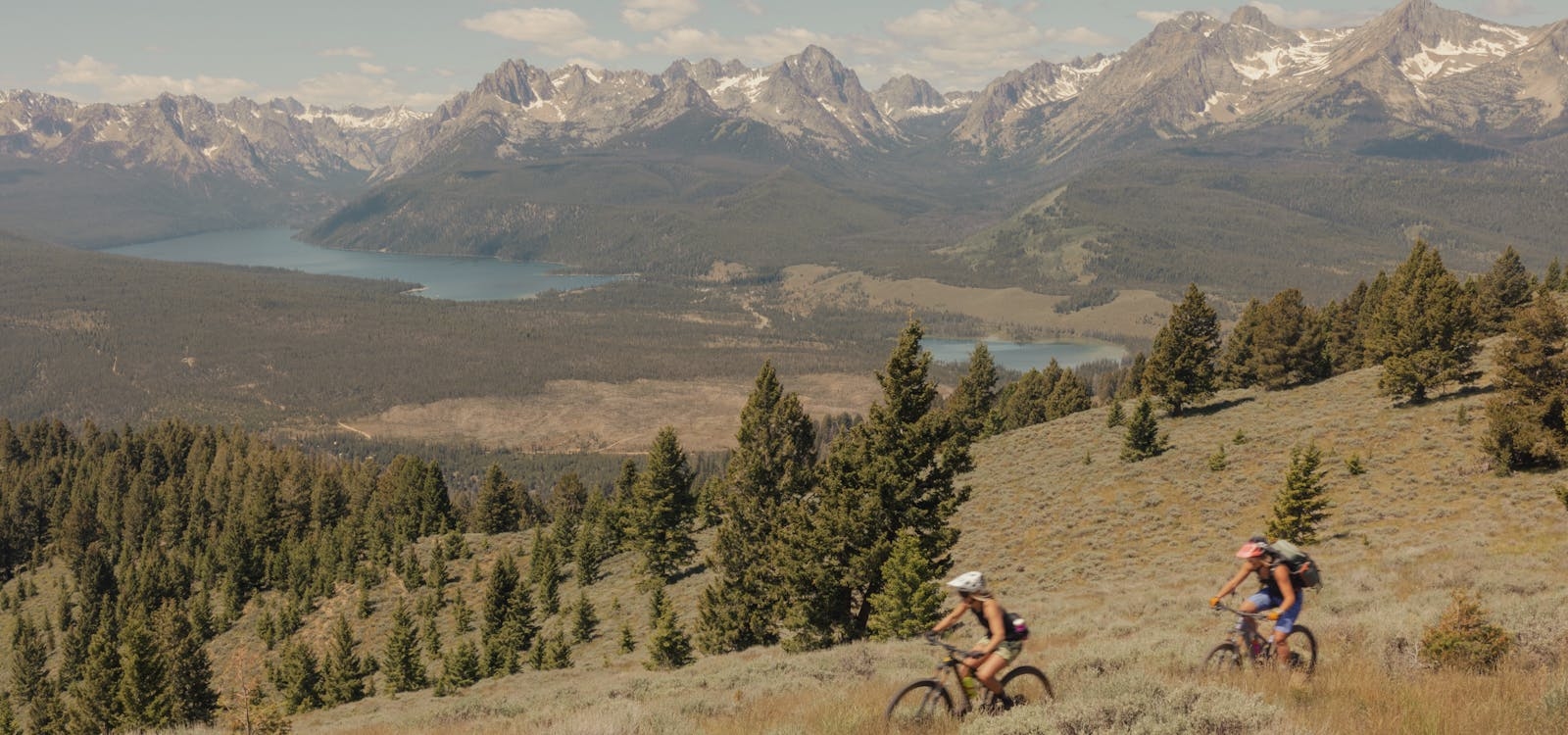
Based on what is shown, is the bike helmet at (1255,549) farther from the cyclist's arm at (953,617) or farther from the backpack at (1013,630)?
the cyclist's arm at (953,617)

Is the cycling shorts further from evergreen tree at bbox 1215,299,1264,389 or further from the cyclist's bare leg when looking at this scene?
evergreen tree at bbox 1215,299,1264,389

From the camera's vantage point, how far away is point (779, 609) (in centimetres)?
3256

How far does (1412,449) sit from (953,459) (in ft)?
103

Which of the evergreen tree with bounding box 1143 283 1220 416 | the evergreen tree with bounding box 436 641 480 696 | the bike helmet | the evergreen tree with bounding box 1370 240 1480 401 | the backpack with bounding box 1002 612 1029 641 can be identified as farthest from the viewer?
the evergreen tree with bounding box 1143 283 1220 416

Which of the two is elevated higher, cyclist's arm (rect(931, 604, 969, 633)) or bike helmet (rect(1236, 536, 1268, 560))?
bike helmet (rect(1236, 536, 1268, 560))

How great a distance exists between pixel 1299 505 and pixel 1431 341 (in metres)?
23.1

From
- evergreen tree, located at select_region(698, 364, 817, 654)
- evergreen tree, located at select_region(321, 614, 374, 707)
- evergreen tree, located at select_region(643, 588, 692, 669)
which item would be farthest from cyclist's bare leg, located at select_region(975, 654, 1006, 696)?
evergreen tree, located at select_region(321, 614, 374, 707)

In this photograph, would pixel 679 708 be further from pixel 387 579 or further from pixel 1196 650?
pixel 387 579

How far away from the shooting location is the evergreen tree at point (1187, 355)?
63.4m

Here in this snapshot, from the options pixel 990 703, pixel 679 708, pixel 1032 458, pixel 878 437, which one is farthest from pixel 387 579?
pixel 990 703

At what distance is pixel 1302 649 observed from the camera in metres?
14.2

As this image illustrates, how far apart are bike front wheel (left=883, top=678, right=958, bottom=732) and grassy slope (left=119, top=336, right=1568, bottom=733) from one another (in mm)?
425

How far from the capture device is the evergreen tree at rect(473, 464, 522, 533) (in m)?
91.9

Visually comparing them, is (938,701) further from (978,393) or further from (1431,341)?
(978,393)
